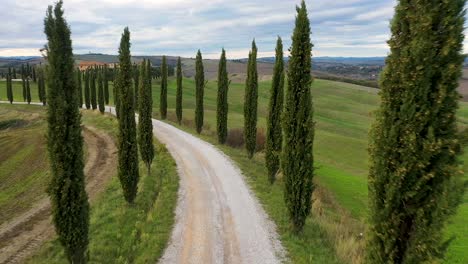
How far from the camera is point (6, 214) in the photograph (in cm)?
2220

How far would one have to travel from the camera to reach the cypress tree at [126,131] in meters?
19.2

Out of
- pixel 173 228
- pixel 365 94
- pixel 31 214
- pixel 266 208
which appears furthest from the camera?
pixel 365 94

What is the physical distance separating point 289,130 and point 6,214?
1800cm

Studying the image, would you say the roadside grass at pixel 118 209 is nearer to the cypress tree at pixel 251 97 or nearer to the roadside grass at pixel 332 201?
the roadside grass at pixel 332 201

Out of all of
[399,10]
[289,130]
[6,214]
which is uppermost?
[399,10]

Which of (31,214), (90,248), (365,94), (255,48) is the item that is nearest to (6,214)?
(31,214)

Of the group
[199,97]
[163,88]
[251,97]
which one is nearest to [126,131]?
[251,97]

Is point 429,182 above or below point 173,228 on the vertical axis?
above

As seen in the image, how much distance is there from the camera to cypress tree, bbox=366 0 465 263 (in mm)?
6895

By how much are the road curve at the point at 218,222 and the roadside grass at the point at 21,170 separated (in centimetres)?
618

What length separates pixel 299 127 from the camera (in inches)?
582

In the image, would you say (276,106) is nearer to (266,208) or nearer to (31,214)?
(266,208)

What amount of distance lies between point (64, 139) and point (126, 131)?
7.69 m

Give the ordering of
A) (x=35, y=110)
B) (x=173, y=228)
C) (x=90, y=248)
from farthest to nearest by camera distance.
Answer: (x=35, y=110) < (x=173, y=228) < (x=90, y=248)
